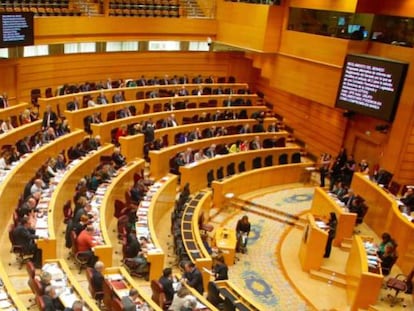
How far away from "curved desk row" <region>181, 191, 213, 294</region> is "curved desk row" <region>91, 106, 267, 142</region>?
10.4 feet

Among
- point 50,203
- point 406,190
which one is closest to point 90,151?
point 50,203

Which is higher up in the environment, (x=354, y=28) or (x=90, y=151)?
(x=354, y=28)

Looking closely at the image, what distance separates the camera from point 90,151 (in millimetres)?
12617

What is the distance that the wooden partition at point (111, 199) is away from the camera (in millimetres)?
8453

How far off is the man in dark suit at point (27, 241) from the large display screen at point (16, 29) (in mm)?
6946

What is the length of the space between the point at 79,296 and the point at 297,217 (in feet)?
25.1

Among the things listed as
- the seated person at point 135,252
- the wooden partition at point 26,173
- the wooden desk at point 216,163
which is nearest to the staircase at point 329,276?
the seated person at point 135,252

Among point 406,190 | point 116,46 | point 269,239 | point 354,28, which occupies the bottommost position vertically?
point 269,239

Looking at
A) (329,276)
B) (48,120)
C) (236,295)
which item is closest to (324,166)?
(329,276)

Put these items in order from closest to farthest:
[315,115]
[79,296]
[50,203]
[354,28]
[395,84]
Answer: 1. [79,296]
2. [50,203]
3. [395,84]
4. [354,28]
5. [315,115]

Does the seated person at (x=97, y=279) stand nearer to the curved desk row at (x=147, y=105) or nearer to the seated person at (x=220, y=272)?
the seated person at (x=220, y=272)

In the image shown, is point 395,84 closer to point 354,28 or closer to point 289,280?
point 354,28

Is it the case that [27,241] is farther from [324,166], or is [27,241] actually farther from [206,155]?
[324,166]

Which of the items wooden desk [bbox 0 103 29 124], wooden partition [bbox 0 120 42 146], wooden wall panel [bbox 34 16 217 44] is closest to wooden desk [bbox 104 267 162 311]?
wooden partition [bbox 0 120 42 146]
